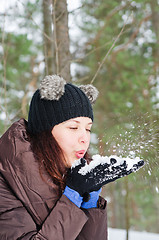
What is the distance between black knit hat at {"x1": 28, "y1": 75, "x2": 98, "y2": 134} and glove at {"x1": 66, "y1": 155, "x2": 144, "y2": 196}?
11.6 inches

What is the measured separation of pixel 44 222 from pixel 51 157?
33 cm

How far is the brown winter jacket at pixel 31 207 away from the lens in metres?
1.31

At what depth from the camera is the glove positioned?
1.33 meters

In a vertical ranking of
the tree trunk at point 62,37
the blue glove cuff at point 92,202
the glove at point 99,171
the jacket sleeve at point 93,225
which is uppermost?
the tree trunk at point 62,37

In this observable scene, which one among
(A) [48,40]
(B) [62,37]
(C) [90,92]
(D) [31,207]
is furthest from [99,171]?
(A) [48,40]

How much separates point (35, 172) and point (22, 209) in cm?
19

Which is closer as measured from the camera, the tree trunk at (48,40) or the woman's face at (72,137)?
the woman's face at (72,137)

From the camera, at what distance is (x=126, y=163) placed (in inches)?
51.6

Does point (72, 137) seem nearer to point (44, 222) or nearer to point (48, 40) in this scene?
point (44, 222)

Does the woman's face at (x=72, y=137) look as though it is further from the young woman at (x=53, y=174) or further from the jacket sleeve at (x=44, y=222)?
the jacket sleeve at (x=44, y=222)

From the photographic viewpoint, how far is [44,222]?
4.39 ft

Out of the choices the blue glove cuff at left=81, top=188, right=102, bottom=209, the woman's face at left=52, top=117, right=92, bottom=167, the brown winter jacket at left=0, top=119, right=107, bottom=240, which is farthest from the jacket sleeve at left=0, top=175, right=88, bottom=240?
the woman's face at left=52, top=117, right=92, bottom=167

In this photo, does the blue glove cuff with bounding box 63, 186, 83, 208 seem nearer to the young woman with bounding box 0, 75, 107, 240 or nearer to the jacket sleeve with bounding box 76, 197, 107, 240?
the young woman with bounding box 0, 75, 107, 240

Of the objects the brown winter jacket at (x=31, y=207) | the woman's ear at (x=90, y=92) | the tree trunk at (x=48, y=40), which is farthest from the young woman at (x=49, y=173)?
the tree trunk at (x=48, y=40)
